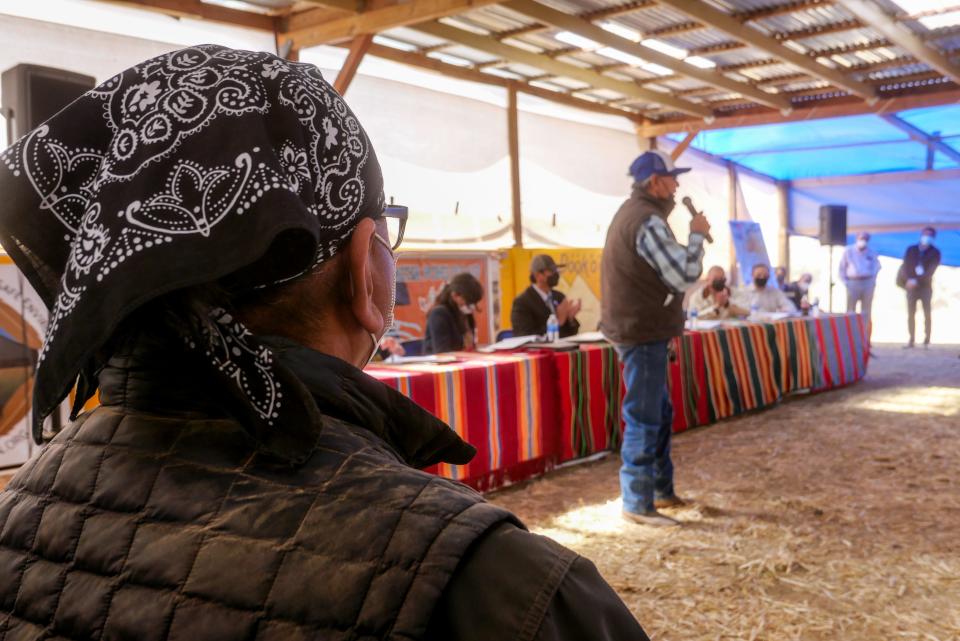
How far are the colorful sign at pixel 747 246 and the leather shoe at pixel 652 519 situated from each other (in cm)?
811

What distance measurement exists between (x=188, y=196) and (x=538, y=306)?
206 inches

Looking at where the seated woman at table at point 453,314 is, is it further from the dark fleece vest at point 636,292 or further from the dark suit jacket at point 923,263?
the dark suit jacket at point 923,263

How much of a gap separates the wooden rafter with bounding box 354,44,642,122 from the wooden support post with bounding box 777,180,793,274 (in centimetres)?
512

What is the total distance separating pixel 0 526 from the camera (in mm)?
723

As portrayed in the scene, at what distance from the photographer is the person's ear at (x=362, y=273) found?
2.49 ft

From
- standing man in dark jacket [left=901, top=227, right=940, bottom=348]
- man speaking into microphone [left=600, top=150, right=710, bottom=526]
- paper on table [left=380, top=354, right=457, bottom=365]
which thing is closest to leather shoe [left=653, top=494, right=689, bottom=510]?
man speaking into microphone [left=600, top=150, right=710, bottom=526]

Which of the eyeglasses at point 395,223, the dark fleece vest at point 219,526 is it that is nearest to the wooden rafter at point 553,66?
the eyeglasses at point 395,223

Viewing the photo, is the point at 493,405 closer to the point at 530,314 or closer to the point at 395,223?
the point at 530,314

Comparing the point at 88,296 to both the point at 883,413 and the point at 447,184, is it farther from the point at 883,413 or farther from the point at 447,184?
the point at 447,184

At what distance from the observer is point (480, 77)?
8.90m

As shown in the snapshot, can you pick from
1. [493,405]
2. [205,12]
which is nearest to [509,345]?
[493,405]

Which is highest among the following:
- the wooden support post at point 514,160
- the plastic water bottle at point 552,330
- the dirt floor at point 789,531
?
the wooden support post at point 514,160

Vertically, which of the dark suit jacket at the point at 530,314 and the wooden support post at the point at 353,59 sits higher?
the wooden support post at the point at 353,59

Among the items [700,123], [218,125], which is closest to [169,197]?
[218,125]
